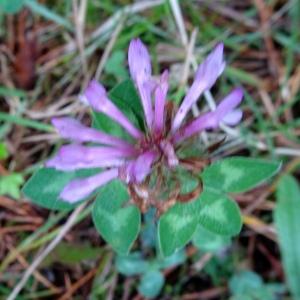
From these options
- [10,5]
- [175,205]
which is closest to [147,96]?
[175,205]

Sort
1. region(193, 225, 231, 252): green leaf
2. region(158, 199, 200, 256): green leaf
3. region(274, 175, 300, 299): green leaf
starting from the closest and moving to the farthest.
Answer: region(158, 199, 200, 256): green leaf, region(193, 225, 231, 252): green leaf, region(274, 175, 300, 299): green leaf

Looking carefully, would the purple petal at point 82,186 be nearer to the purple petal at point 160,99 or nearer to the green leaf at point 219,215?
the purple petal at point 160,99

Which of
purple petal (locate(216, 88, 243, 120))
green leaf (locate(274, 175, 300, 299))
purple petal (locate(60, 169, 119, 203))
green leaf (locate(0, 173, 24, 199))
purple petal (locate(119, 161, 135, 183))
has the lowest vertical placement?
green leaf (locate(274, 175, 300, 299))

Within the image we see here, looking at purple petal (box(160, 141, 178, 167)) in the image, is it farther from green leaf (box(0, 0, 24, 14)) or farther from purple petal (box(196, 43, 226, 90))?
green leaf (box(0, 0, 24, 14))

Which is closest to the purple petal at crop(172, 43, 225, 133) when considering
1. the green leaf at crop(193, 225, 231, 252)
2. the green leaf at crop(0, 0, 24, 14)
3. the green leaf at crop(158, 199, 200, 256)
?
the green leaf at crop(158, 199, 200, 256)

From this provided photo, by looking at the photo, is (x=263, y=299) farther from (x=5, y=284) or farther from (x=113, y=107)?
(x=113, y=107)

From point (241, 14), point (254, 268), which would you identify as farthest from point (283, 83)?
point (254, 268)

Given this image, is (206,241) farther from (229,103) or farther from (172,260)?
(229,103)
